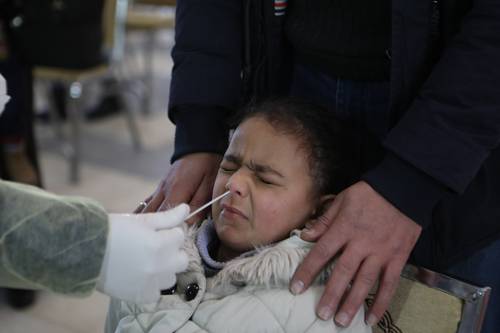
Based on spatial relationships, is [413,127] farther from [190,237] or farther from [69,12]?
[69,12]

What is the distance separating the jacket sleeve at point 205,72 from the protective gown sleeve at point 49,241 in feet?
1.46

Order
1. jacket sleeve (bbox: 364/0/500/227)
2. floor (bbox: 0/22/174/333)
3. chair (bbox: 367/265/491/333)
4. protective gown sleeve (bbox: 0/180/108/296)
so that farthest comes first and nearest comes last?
floor (bbox: 0/22/174/333)
chair (bbox: 367/265/491/333)
jacket sleeve (bbox: 364/0/500/227)
protective gown sleeve (bbox: 0/180/108/296)

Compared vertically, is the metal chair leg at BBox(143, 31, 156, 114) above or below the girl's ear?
below

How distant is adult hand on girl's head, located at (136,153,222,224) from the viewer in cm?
Result: 107

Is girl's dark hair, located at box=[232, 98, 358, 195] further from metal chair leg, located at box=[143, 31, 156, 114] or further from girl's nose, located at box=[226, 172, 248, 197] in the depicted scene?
metal chair leg, located at box=[143, 31, 156, 114]

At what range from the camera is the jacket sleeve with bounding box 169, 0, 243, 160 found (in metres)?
1.12

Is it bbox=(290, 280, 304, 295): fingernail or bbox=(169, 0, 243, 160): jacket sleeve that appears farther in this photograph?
bbox=(169, 0, 243, 160): jacket sleeve

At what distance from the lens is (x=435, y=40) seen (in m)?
0.89

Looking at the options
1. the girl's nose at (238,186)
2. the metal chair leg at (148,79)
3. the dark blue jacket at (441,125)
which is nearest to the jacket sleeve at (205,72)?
the dark blue jacket at (441,125)

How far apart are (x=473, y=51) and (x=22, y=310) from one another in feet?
5.73

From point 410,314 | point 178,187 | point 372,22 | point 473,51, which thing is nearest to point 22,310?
point 178,187

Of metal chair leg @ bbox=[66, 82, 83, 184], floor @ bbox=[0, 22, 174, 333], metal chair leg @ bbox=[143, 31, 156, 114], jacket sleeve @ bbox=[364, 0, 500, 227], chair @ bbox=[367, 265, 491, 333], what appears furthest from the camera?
A: metal chair leg @ bbox=[143, 31, 156, 114]

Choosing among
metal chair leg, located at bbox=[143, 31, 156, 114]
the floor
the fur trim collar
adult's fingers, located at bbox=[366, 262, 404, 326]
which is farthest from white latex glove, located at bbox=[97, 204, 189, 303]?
metal chair leg, located at bbox=[143, 31, 156, 114]

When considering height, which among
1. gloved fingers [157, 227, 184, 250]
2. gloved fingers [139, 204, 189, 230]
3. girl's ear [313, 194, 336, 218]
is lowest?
girl's ear [313, 194, 336, 218]
